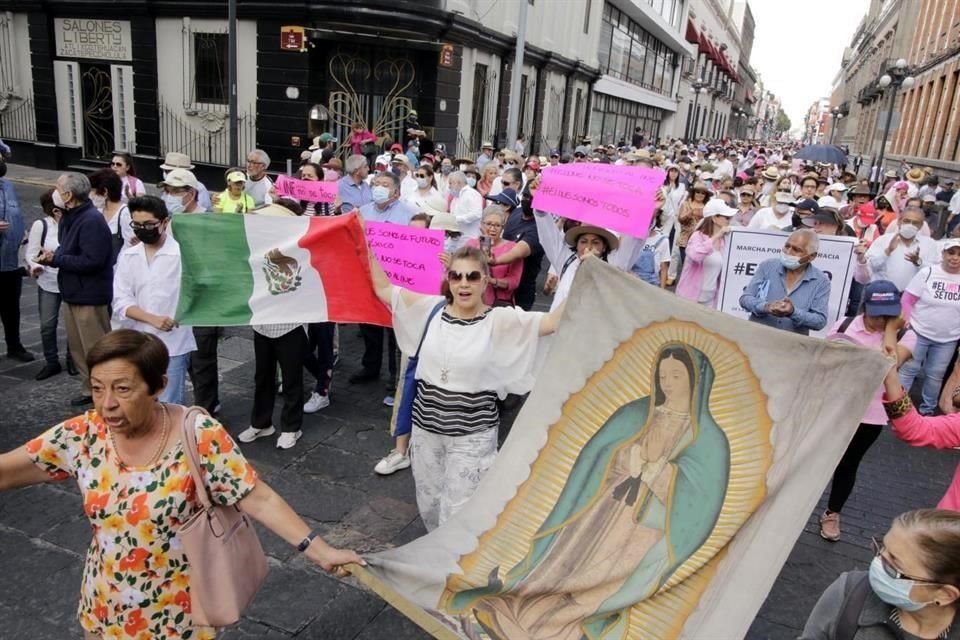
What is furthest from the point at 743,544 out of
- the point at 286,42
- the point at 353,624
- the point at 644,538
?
the point at 286,42

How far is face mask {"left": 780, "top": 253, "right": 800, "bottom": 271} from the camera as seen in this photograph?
15.5 ft

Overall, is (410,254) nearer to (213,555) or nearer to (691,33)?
(213,555)

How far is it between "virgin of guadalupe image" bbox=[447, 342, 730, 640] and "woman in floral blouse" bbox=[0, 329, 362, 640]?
0.77 meters

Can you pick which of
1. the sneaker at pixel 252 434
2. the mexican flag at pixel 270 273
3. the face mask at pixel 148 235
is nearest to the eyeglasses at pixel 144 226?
the face mask at pixel 148 235

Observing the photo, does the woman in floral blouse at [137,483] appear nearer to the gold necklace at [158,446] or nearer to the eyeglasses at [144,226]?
the gold necklace at [158,446]

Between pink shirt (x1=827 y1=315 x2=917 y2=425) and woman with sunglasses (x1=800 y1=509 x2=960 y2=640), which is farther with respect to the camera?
pink shirt (x1=827 y1=315 x2=917 y2=425)

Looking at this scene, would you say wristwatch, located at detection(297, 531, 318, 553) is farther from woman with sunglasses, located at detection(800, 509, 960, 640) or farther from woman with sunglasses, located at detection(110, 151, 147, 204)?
woman with sunglasses, located at detection(110, 151, 147, 204)

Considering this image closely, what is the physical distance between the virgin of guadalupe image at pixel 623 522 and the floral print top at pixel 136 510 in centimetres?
101

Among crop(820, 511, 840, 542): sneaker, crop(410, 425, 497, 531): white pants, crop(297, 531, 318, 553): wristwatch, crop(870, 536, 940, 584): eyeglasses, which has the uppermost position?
crop(870, 536, 940, 584): eyeglasses

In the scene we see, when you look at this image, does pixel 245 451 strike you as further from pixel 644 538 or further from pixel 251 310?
pixel 644 538

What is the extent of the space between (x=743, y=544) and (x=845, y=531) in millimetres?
2643

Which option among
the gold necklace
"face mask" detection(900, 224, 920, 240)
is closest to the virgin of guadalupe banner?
the gold necklace

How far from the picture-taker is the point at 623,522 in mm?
2670

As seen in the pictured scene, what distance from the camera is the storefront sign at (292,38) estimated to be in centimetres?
1628
